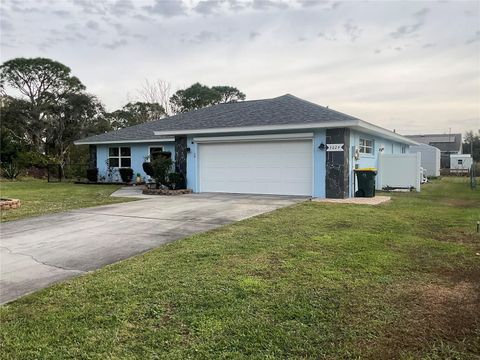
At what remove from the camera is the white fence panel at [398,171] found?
1727 cm

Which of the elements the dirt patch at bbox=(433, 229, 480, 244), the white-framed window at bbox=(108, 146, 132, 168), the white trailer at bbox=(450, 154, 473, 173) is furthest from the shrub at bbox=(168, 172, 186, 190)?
the white trailer at bbox=(450, 154, 473, 173)

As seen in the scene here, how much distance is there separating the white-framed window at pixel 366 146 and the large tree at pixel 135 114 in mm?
26016

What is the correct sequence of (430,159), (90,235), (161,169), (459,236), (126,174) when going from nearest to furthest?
(459,236) → (90,235) → (161,169) → (126,174) → (430,159)

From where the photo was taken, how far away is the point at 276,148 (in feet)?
46.9

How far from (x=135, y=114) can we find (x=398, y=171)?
1093 inches

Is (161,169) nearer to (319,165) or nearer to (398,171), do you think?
(319,165)

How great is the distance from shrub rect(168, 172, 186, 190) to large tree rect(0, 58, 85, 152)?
2193 cm

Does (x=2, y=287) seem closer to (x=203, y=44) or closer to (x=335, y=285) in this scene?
(x=335, y=285)

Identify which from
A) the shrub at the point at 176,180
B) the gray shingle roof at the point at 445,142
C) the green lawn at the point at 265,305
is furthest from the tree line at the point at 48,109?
the gray shingle roof at the point at 445,142

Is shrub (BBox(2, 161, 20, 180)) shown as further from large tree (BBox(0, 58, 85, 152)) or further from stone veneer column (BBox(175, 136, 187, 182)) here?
stone veneer column (BBox(175, 136, 187, 182))

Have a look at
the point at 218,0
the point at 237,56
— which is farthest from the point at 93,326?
the point at 237,56

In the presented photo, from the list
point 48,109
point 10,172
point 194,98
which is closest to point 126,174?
point 10,172

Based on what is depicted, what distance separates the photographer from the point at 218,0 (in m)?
11.7

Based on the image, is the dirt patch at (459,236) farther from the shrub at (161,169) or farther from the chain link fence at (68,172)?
the chain link fence at (68,172)
